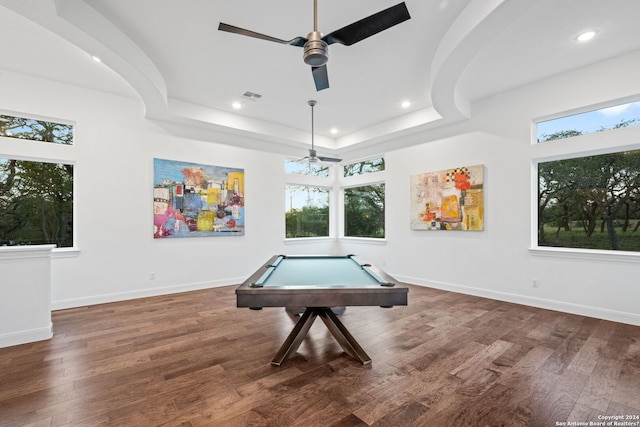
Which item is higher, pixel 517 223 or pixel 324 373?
pixel 517 223

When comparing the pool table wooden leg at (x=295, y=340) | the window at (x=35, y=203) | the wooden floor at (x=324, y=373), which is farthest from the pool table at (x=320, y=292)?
the window at (x=35, y=203)

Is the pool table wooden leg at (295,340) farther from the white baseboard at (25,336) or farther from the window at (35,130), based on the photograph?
the window at (35,130)

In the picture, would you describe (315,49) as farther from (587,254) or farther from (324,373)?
(587,254)

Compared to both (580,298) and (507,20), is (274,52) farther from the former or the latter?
(580,298)

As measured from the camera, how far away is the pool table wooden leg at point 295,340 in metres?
2.56

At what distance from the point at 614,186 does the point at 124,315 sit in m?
6.50

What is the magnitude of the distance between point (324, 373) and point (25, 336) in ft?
10.1

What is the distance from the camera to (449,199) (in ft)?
16.9

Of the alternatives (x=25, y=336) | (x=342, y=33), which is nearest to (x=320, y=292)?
(x=342, y=33)

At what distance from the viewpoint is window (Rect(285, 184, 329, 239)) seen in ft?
22.5

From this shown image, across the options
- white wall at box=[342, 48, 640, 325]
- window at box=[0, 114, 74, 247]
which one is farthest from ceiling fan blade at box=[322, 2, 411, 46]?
window at box=[0, 114, 74, 247]

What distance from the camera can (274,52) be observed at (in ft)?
11.6

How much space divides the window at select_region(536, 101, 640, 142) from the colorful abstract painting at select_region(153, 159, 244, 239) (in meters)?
5.08

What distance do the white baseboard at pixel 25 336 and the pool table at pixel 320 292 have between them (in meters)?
2.38
